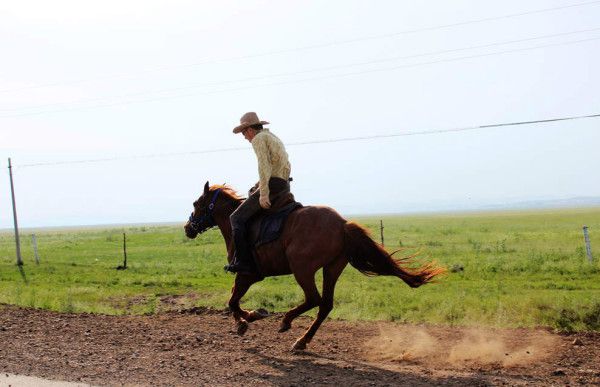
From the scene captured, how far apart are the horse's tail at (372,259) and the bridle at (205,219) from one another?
247 centimetres

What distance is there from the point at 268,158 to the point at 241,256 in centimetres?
143

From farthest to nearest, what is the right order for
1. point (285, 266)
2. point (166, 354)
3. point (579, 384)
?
point (285, 266)
point (166, 354)
point (579, 384)

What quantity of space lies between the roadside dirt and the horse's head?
1.64m

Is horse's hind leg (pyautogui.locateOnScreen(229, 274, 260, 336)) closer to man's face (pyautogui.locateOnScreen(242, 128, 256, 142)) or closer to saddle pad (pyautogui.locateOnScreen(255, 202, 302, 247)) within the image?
saddle pad (pyautogui.locateOnScreen(255, 202, 302, 247))

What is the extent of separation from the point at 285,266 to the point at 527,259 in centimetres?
1816

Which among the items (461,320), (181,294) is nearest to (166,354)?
(461,320)

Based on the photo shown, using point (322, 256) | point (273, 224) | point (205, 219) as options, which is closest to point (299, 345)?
point (322, 256)

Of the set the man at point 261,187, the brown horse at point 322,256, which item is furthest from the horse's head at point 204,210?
the brown horse at point 322,256

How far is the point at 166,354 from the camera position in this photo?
8.02m

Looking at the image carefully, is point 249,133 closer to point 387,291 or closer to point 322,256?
point 322,256

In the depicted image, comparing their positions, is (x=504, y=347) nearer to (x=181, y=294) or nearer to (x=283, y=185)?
(x=283, y=185)

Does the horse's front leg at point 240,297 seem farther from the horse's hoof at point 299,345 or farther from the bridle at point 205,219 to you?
the bridle at point 205,219

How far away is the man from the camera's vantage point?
28.8ft

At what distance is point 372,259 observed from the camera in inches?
330
